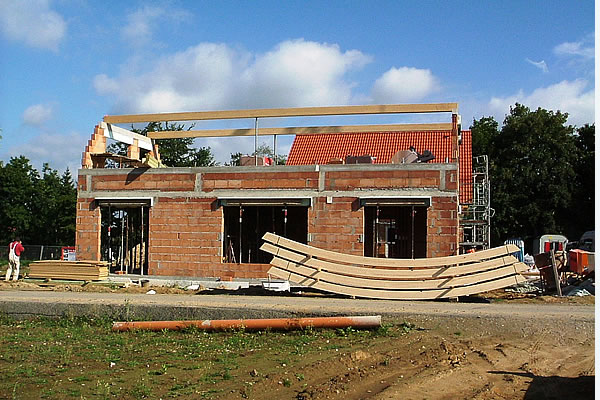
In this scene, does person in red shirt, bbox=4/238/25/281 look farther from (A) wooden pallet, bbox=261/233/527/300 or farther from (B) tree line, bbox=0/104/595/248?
(B) tree line, bbox=0/104/595/248

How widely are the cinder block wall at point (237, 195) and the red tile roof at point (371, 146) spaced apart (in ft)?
50.6

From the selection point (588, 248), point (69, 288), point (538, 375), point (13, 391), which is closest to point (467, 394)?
point (538, 375)

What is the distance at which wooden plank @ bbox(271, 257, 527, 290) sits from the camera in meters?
14.6

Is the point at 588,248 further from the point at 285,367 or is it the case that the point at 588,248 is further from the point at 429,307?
the point at 285,367

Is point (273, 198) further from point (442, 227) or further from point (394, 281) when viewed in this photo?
point (394, 281)

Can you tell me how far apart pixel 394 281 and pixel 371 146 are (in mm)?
21845

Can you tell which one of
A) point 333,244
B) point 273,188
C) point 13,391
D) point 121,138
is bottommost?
point 13,391

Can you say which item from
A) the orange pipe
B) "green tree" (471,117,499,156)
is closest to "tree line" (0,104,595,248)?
"green tree" (471,117,499,156)

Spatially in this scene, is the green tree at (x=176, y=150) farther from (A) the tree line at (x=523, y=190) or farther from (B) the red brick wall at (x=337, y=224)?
(B) the red brick wall at (x=337, y=224)

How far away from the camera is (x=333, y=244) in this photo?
18.3 metres

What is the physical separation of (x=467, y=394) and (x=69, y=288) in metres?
13.5

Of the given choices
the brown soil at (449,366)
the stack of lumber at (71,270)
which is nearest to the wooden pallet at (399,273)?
the brown soil at (449,366)

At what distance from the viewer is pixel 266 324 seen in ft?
36.0

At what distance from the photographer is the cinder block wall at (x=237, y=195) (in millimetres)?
17812
